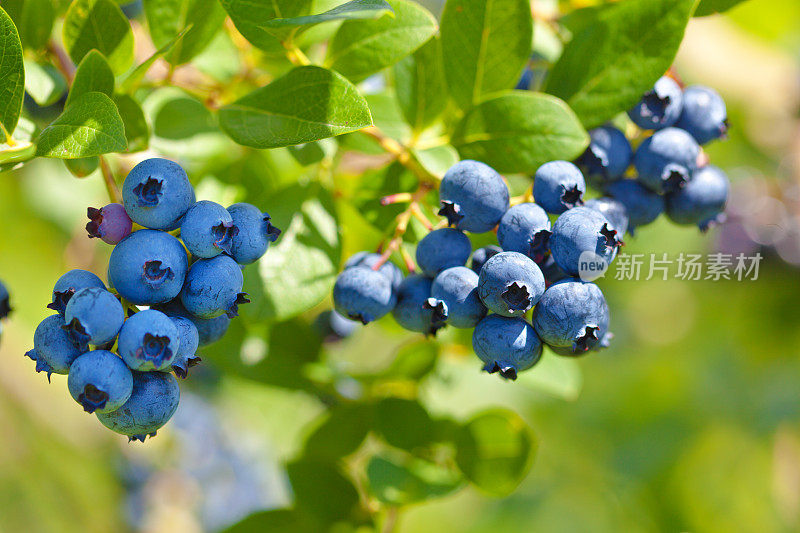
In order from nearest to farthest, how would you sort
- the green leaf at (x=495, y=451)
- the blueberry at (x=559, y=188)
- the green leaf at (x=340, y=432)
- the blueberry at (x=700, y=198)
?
the blueberry at (x=559, y=188)
the blueberry at (x=700, y=198)
the green leaf at (x=495, y=451)
the green leaf at (x=340, y=432)

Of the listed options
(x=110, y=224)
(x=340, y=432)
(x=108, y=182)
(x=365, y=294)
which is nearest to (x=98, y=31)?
(x=108, y=182)

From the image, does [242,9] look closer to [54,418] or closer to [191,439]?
[191,439]

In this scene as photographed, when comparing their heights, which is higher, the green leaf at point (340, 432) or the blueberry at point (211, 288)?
the blueberry at point (211, 288)

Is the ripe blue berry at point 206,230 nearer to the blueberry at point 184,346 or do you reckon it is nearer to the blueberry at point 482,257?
the blueberry at point 184,346

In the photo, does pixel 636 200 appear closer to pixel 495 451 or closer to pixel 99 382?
A: pixel 495 451

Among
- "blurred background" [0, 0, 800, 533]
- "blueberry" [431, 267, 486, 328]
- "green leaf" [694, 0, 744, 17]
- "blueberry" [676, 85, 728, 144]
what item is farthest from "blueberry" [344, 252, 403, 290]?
"blurred background" [0, 0, 800, 533]

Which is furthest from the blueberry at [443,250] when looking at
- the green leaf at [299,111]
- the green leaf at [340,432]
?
the green leaf at [340,432]
